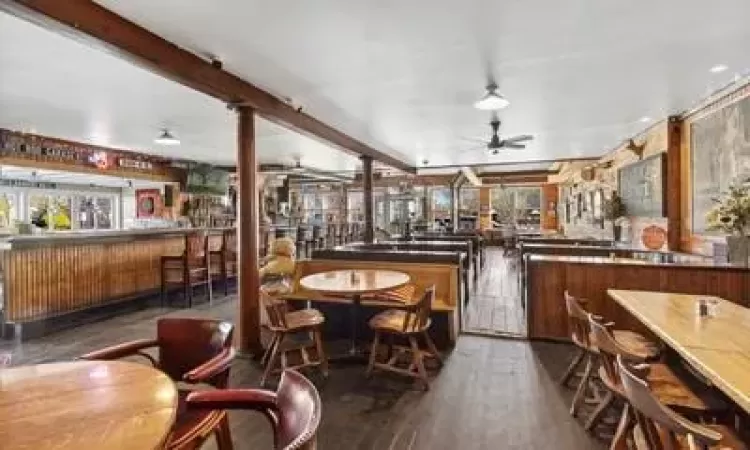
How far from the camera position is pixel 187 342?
209cm

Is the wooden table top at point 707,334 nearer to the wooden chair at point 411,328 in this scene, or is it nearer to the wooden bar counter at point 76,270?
the wooden chair at point 411,328

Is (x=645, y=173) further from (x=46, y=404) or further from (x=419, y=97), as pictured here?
(x=46, y=404)

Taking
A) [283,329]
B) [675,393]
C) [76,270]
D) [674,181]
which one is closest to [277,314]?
[283,329]

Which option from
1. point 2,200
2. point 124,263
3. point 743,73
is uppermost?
point 743,73

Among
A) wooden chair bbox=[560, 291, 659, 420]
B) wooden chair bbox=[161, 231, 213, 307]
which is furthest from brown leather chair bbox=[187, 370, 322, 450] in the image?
wooden chair bbox=[161, 231, 213, 307]

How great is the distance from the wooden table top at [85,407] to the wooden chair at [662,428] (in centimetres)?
144

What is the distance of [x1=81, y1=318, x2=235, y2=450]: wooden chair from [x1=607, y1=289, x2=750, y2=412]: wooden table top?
186 centimetres

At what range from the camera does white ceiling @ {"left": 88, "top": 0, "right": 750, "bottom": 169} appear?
8.74ft

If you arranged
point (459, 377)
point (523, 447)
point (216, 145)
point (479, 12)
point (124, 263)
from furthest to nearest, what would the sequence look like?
1. point (216, 145)
2. point (124, 263)
3. point (459, 377)
4. point (479, 12)
5. point (523, 447)

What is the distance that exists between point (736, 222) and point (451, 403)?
250 centimetres

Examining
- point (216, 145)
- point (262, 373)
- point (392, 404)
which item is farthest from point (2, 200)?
point (392, 404)

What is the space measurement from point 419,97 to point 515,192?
530 inches

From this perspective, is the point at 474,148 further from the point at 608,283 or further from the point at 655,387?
the point at 655,387

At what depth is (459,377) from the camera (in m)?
3.59
